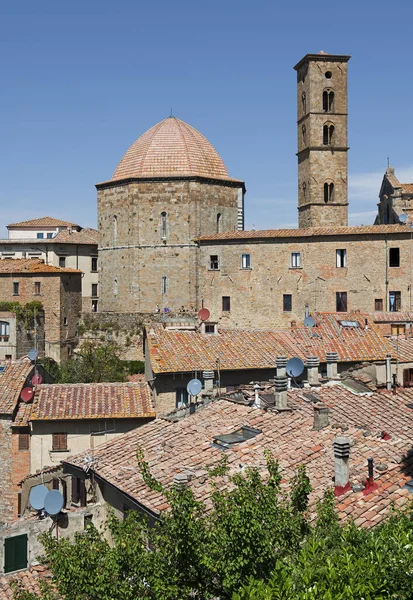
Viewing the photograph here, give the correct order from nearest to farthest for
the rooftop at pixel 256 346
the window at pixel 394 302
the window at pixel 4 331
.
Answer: the rooftop at pixel 256 346 → the window at pixel 394 302 → the window at pixel 4 331

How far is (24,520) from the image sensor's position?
1738cm

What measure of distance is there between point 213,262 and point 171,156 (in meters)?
10.7

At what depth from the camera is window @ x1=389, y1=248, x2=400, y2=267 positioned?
139 ft

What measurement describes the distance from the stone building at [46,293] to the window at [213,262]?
35.8ft

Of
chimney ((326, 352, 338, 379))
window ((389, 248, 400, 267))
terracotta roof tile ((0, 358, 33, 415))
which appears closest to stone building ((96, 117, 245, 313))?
window ((389, 248, 400, 267))

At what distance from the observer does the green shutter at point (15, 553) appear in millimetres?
16000

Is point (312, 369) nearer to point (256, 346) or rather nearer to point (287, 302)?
point (256, 346)

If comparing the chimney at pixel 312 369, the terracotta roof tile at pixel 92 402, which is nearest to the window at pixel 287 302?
the terracotta roof tile at pixel 92 402

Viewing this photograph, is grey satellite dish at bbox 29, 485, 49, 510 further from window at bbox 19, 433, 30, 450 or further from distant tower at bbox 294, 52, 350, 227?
distant tower at bbox 294, 52, 350, 227

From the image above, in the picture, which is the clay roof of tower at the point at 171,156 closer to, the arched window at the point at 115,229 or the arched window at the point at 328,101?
the arched window at the point at 115,229

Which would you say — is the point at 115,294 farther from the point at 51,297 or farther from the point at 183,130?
the point at 183,130

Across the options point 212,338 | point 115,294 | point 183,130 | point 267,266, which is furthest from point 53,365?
point 212,338

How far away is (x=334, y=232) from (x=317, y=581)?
3680 cm

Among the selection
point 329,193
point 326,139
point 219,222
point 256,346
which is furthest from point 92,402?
point 326,139
